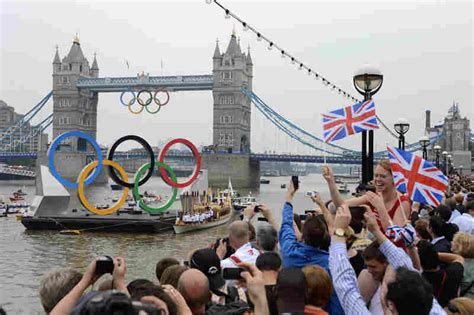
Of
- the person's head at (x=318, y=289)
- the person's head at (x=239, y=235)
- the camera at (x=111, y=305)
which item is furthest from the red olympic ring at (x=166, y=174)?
the camera at (x=111, y=305)

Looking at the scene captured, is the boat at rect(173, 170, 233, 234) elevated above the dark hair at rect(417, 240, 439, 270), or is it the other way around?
the dark hair at rect(417, 240, 439, 270)

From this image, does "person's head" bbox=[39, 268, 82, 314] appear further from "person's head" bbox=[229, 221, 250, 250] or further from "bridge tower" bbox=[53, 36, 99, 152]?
"bridge tower" bbox=[53, 36, 99, 152]

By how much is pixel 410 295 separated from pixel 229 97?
223 feet

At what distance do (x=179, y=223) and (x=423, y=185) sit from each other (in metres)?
17.6

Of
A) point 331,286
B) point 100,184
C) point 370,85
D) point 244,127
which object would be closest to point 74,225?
point 370,85

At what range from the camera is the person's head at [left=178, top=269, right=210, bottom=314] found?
8.42 feet

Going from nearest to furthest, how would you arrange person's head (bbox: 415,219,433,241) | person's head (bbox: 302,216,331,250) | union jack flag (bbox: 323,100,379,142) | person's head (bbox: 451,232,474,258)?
person's head (bbox: 302,216,331,250)
person's head (bbox: 451,232,474,258)
person's head (bbox: 415,219,433,241)
union jack flag (bbox: 323,100,379,142)

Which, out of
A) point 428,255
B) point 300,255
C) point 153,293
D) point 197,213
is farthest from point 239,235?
point 197,213

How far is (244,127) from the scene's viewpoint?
73000 mm

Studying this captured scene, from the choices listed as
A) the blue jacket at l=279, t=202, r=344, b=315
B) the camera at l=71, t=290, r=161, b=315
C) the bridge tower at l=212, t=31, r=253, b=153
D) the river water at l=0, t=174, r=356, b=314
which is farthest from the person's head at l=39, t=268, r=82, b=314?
the bridge tower at l=212, t=31, r=253, b=153

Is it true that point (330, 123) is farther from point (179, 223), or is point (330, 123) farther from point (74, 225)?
point (74, 225)

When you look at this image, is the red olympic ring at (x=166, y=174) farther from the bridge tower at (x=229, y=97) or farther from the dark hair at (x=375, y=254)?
the bridge tower at (x=229, y=97)

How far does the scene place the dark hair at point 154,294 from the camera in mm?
2266

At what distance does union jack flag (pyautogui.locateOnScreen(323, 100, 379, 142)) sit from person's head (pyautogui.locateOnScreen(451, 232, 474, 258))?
2.50 m
